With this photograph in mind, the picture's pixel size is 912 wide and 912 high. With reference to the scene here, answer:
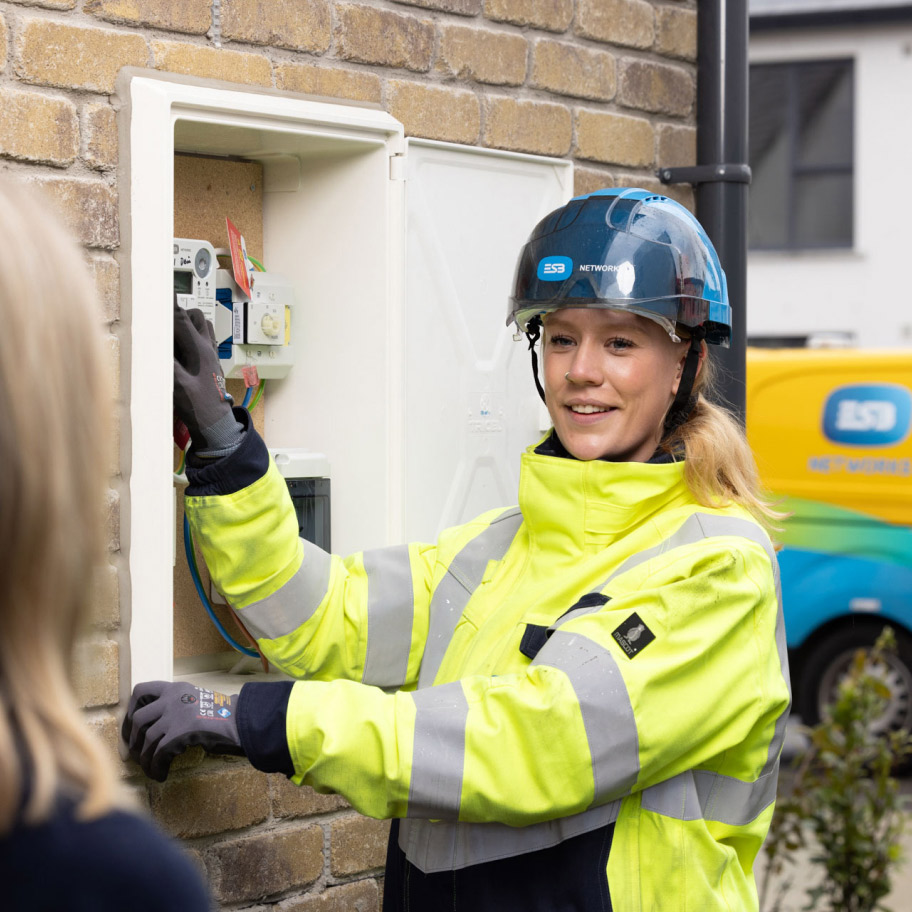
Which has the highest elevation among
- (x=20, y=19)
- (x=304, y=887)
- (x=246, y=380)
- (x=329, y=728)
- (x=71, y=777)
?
(x=20, y=19)

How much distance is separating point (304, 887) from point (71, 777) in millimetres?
2040

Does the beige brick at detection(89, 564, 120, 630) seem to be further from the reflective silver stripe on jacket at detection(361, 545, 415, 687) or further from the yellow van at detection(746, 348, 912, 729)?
the yellow van at detection(746, 348, 912, 729)

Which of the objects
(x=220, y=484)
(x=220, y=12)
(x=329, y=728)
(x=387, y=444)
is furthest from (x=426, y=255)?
(x=329, y=728)

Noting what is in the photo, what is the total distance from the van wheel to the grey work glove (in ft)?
16.4

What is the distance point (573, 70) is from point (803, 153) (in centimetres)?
1335

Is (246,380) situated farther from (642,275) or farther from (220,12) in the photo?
(642,275)

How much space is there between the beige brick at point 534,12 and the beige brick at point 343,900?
6.50 feet

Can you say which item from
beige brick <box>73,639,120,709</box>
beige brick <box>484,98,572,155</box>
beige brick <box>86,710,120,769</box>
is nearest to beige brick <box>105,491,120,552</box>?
beige brick <box>73,639,120,709</box>

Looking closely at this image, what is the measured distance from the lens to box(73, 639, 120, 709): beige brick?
2.40 metres

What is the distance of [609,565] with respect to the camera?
2244 millimetres

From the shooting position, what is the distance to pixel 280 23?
2674mm

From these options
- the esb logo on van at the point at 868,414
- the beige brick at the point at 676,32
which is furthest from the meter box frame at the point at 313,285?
the esb logo on van at the point at 868,414

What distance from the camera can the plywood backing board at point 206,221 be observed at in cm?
286

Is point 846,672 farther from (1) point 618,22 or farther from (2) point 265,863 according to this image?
(2) point 265,863
